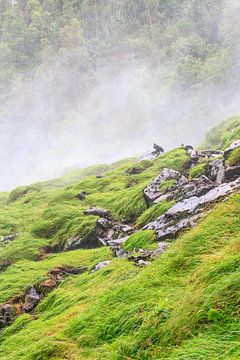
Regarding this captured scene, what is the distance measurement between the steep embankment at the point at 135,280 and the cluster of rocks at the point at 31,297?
1cm

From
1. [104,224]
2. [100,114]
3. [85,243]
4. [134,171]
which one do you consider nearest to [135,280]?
[85,243]

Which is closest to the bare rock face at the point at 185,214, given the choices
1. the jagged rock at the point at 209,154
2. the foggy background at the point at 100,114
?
the jagged rock at the point at 209,154

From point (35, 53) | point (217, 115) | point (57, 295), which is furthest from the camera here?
point (35, 53)

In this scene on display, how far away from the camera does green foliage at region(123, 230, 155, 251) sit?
21.7 ft

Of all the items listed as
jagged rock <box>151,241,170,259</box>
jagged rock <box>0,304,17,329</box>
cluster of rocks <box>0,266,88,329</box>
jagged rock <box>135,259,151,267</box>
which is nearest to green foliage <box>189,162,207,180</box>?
cluster of rocks <box>0,266,88,329</box>

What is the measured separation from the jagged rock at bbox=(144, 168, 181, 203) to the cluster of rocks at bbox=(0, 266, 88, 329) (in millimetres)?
3008

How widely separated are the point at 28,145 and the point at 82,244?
1950 inches

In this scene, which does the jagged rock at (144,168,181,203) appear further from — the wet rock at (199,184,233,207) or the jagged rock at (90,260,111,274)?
the jagged rock at (90,260,111,274)

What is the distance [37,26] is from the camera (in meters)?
73.1

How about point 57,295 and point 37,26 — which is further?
point 37,26

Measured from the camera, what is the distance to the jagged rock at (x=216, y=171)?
27.2 feet

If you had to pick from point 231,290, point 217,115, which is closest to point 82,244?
point 231,290

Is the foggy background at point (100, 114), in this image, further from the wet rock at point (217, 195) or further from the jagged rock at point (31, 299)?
the jagged rock at point (31, 299)

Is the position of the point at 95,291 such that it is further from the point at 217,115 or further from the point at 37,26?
the point at 37,26
